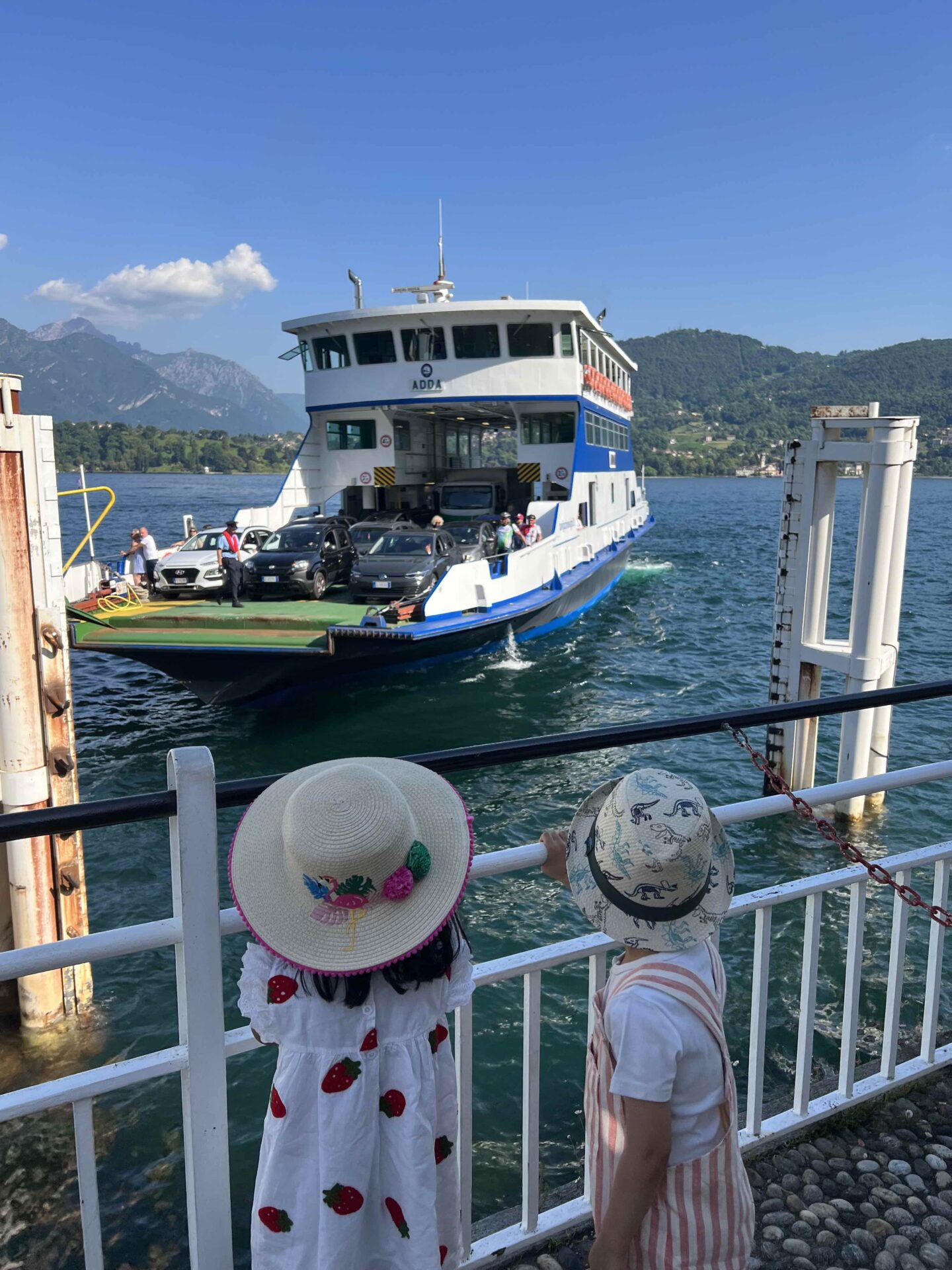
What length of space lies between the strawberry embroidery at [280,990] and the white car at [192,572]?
47.0 ft

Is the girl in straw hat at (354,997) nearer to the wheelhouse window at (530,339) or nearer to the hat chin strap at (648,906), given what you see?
the hat chin strap at (648,906)

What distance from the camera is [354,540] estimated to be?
18141 mm

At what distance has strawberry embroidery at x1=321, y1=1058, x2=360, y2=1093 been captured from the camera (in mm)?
1551

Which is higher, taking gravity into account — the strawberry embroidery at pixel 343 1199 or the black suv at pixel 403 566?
Answer: the strawberry embroidery at pixel 343 1199

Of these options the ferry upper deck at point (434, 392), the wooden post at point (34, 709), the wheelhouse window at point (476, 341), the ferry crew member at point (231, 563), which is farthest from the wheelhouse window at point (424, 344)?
the wooden post at point (34, 709)

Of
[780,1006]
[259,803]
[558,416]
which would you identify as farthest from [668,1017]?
[558,416]

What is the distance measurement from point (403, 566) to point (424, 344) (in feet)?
24.4

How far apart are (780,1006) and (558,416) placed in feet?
58.4

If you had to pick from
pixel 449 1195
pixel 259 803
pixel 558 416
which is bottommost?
pixel 449 1195

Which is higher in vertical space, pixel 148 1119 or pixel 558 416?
pixel 558 416

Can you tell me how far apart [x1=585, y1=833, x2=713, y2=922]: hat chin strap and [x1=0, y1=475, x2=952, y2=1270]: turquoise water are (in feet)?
12.2

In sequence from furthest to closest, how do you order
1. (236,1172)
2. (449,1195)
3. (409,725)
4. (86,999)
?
1. (409,725)
2. (86,999)
3. (236,1172)
4. (449,1195)

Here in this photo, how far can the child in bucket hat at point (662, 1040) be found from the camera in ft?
4.94

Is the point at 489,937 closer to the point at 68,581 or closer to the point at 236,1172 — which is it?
the point at 236,1172
